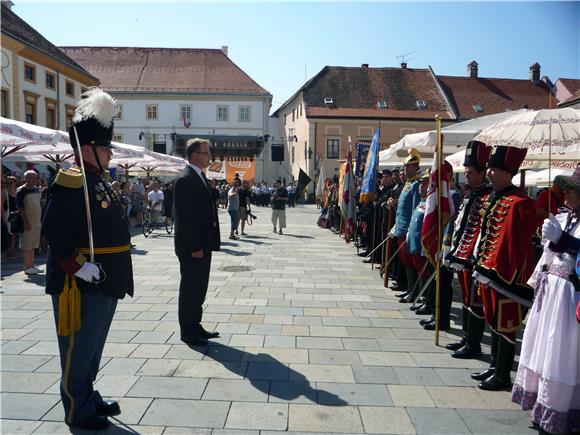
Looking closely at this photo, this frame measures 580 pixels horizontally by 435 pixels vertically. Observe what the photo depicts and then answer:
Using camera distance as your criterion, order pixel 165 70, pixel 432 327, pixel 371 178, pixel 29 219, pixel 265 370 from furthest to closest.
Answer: pixel 165 70 < pixel 371 178 < pixel 29 219 < pixel 432 327 < pixel 265 370

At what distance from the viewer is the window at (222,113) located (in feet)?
177

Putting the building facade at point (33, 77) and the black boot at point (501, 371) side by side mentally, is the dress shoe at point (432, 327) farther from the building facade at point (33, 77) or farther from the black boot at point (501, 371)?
the building facade at point (33, 77)

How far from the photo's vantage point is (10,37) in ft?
83.8

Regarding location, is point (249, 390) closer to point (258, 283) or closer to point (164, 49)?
point (258, 283)

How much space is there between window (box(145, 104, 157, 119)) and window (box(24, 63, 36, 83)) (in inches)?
972

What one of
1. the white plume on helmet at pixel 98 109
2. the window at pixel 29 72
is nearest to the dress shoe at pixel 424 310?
the white plume on helmet at pixel 98 109

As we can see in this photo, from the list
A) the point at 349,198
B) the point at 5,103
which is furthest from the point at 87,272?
the point at 5,103

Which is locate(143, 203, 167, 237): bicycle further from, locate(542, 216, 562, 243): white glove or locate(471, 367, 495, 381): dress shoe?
locate(542, 216, 562, 243): white glove

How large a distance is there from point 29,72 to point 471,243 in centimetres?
3132

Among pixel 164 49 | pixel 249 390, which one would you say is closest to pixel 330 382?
pixel 249 390

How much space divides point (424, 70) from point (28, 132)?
49.5m

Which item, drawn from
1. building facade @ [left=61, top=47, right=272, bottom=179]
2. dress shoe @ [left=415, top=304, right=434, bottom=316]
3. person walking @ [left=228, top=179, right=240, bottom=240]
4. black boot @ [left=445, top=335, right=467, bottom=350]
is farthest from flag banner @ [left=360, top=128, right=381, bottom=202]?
building facade @ [left=61, top=47, right=272, bottom=179]

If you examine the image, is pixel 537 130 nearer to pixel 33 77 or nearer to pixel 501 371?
pixel 501 371

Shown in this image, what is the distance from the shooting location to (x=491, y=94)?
5088cm
